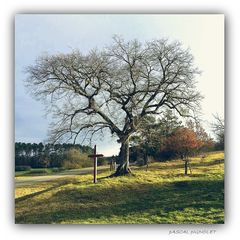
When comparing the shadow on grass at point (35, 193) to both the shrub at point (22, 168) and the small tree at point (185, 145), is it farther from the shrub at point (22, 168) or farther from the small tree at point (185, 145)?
the small tree at point (185, 145)

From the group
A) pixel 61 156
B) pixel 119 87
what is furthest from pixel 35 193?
pixel 119 87

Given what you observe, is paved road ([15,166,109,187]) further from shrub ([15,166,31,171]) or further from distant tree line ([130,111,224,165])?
distant tree line ([130,111,224,165])

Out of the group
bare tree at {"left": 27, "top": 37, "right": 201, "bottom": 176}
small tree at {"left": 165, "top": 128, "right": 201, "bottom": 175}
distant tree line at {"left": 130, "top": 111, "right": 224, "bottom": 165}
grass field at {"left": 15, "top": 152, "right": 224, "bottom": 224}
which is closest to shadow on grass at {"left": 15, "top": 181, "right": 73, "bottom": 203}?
grass field at {"left": 15, "top": 152, "right": 224, "bottom": 224}

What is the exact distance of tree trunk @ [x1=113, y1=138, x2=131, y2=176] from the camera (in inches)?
156

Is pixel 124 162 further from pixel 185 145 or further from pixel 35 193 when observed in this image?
pixel 35 193

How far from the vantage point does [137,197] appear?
3.95 m

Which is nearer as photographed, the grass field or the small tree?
the grass field

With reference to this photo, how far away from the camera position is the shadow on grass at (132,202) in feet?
12.7

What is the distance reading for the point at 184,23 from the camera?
391 centimetres

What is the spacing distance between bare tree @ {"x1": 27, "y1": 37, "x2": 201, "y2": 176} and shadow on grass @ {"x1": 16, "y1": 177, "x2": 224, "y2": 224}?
7.5 inches

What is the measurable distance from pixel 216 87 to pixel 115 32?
785 mm

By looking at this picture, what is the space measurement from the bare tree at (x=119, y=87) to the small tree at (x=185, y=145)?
126 millimetres
